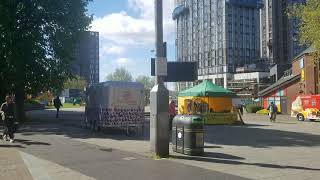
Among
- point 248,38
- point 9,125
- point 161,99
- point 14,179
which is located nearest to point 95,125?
point 9,125

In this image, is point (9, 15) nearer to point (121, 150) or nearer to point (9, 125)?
point (9, 125)

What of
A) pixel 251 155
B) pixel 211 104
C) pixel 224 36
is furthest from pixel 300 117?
pixel 224 36

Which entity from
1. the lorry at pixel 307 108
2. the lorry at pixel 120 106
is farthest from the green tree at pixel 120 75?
the lorry at pixel 120 106

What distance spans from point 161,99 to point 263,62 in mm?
123803

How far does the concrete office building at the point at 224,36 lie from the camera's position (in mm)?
143750

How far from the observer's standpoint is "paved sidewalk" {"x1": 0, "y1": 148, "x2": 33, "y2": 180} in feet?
39.1

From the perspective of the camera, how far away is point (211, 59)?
15075 cm

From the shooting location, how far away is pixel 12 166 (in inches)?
533

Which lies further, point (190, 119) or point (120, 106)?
point (120, 106)

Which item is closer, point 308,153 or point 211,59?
point 308,153

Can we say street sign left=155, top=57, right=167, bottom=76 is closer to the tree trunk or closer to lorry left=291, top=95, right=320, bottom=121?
the tree trunk

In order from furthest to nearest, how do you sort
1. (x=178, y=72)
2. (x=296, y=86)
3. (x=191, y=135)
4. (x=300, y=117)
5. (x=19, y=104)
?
(x=296, y=86)
(x=300, y=117)
(x=19, y=104)
(x=178, y=72)
(x=191, y=135)

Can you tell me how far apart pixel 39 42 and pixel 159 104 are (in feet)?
64.4

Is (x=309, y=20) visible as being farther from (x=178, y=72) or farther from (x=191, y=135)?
(x=191, y=135)
